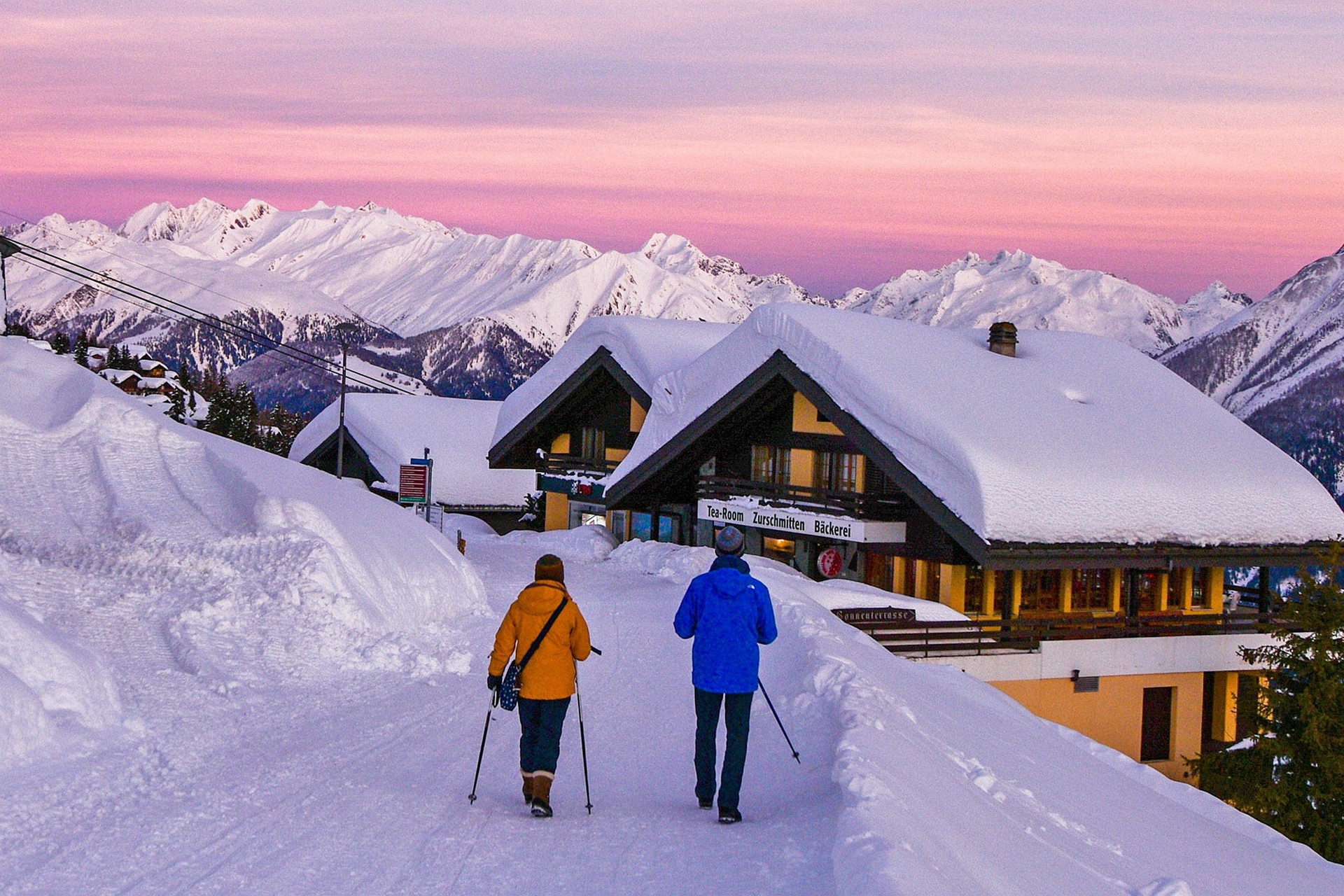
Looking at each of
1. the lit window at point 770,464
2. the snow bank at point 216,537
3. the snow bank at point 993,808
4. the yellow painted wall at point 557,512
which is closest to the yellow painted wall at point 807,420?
the lit window at point 770,464

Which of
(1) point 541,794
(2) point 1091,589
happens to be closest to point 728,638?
(1) point 541,794

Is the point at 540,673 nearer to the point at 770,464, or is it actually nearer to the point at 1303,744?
the point at 1303,744

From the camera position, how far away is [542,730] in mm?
8391

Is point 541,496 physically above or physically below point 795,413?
below

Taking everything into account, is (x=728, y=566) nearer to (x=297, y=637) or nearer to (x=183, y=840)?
(x=183, y=840)

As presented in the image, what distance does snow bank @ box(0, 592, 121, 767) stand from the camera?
9.38 m

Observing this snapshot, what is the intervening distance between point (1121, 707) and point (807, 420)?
9.12 meters

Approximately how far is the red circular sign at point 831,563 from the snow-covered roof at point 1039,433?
3.88 metres

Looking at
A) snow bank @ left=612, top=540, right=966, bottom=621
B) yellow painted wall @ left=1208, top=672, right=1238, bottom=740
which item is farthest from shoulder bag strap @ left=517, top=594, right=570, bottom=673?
yellow painted wall @ left=1208, top=672, right=1238, bottom=740

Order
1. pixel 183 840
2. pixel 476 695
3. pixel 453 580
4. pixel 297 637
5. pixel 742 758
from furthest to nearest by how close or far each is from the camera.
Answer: pixel 453 580, pixel 297 637, pixel 476 695, pixel 742 758, pixel 183 840

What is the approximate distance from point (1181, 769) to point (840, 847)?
21520 millimetres

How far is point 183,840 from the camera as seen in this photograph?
768 centimetres

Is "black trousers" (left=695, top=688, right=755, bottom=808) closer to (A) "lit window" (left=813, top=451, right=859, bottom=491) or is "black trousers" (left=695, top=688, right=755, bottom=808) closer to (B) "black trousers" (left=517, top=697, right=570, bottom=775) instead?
(B) "black trousers" (left=517, top=697, right=570, bottom=775)

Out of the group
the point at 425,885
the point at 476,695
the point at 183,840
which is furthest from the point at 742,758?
the point at 476,695
